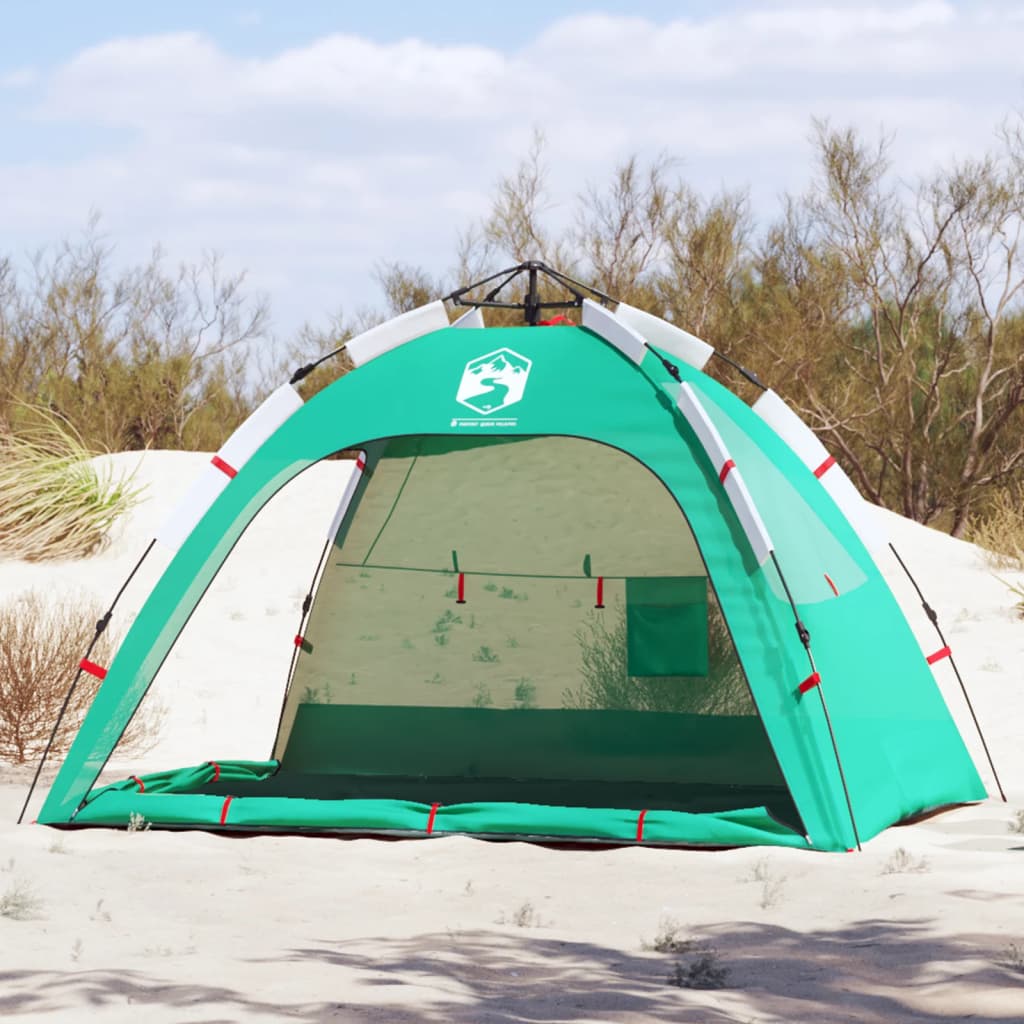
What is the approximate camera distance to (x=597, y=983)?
3.45 meters

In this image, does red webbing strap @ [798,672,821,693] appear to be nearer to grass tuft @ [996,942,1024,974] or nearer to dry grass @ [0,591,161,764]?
grass tuft @ [996,942,1024,974]

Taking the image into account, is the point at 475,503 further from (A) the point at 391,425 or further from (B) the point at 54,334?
(B) the point at 54,334

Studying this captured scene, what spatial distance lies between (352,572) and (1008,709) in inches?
168

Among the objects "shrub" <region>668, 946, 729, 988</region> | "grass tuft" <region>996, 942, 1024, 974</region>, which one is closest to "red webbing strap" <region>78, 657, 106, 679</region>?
"shrub" <region>668, 946, 729, 988</region>

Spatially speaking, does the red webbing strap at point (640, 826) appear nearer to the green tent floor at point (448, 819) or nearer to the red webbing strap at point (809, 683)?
the green tent floor at point (448, 819)

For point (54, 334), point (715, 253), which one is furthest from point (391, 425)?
point (54, 334)

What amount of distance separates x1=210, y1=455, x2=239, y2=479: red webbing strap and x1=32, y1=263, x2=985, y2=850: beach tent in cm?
1

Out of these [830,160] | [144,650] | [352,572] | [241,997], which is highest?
[830,160]

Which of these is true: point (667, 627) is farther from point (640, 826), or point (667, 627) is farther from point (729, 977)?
point (729, 977)

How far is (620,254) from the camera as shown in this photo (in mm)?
22266

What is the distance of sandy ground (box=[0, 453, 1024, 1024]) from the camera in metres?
3.21

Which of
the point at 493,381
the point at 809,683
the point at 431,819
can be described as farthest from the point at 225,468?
the point at 809,683

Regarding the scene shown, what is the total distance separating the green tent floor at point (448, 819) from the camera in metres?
5.16

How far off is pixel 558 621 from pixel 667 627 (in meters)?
0.55
